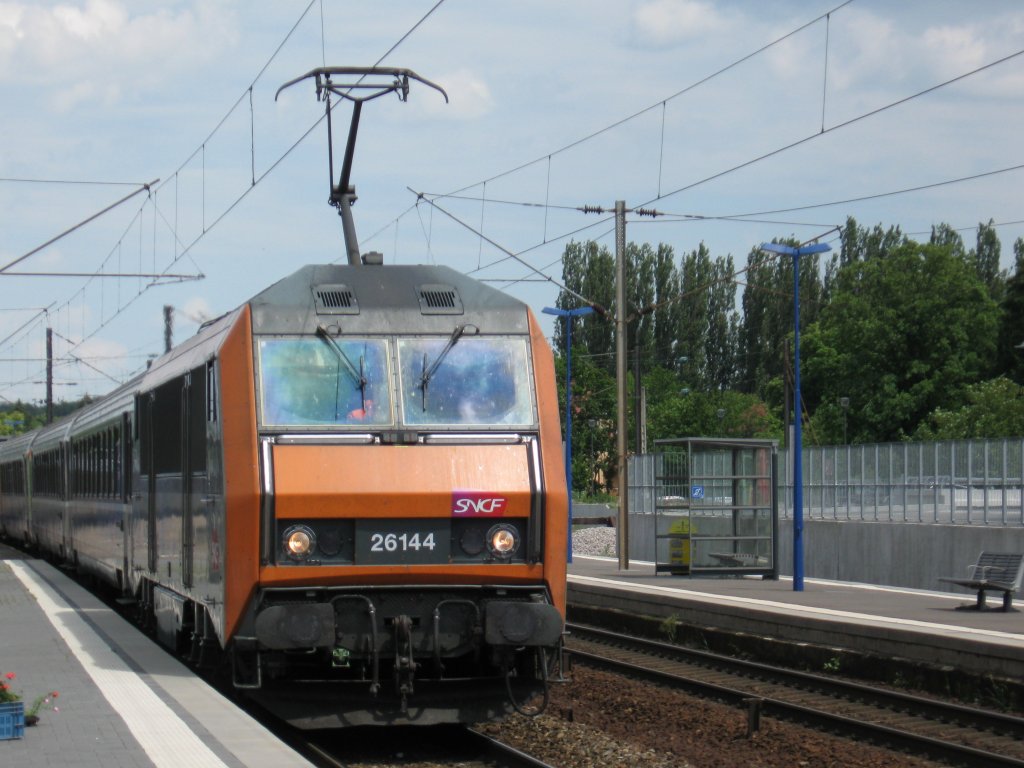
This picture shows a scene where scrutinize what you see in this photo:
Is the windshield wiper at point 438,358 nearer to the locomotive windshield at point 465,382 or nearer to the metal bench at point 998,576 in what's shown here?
the locomotive windshield at point 465,382

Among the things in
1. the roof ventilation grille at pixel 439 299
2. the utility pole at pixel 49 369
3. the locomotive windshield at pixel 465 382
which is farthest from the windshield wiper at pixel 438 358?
the utility pole at pixel 49 369

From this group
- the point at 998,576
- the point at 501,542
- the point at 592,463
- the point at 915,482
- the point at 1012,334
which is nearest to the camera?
the point at 501,542

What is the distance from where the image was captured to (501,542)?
10305 millimetres

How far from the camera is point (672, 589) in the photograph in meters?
23.2

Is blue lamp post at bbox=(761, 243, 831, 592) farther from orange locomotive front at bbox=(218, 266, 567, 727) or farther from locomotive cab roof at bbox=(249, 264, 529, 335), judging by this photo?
orange locomotive front at bbox=(218, 266, 567, 727)

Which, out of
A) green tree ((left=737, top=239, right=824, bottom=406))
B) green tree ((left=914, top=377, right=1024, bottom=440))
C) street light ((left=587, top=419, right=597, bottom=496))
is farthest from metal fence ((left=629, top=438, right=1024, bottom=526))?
green tree ((left=737, top=239, right=824, bottom=406))

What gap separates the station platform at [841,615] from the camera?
1412 centimetres

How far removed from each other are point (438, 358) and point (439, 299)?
0.53m

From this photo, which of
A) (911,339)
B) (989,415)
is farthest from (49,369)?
(911,339)

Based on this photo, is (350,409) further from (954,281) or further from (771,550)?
(954,281)

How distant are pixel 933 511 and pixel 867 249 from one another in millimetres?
66857

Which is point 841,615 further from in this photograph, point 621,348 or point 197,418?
point 621,348

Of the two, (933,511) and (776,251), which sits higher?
(776,251)

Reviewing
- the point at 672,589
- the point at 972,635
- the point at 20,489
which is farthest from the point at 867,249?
the point at 972,635
